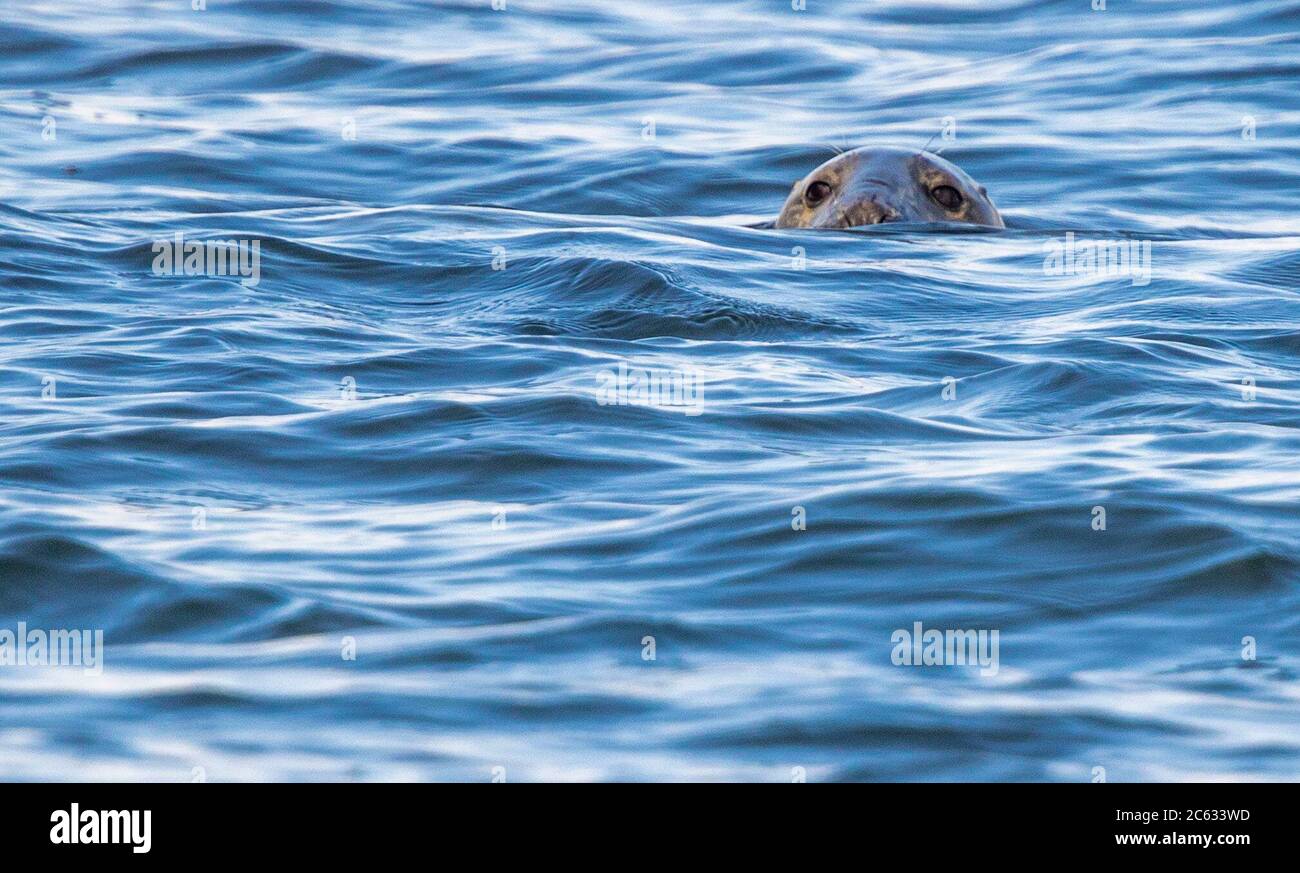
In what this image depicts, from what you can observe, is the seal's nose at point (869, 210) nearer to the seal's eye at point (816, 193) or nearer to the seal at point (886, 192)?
the seal at point (886, 192)

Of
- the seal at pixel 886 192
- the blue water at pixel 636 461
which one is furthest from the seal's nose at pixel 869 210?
the blue water at pixel 636 461

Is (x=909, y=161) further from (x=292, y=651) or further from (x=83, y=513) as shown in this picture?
(x=292, y=651)

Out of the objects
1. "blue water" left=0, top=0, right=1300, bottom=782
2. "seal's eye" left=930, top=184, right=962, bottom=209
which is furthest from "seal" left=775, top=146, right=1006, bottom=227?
"blue water" left=0, top=0, right=1300, bottom=782

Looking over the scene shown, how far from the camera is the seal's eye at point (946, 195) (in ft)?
41.6

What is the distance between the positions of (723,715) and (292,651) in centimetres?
112

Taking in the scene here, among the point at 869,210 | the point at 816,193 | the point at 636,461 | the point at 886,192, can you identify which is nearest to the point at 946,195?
the point at 886,192

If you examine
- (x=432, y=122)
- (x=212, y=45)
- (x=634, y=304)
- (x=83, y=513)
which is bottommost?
(x=83, y=513)

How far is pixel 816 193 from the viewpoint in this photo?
42.1 feet

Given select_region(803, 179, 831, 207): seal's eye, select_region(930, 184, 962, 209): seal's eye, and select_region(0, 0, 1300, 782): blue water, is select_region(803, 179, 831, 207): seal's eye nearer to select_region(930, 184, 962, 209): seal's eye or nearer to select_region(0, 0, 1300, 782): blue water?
select_region(0, 0, 1300, 782): blue water

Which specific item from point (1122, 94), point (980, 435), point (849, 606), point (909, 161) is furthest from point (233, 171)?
point (849, 606)

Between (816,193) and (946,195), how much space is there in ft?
2.26

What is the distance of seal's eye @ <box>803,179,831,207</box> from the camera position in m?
12.8

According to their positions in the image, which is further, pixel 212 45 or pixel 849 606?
pixel 212 45

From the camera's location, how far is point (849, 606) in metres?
6.36
